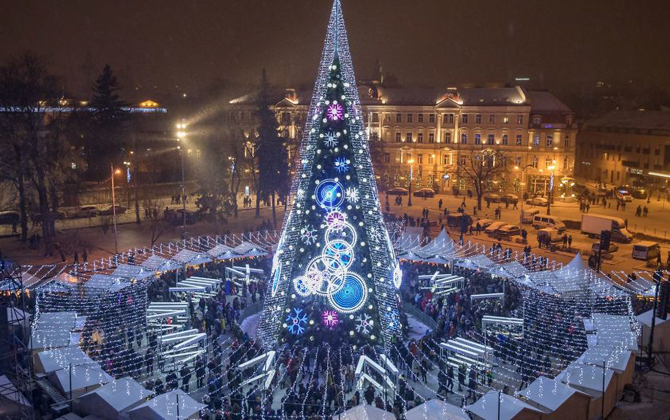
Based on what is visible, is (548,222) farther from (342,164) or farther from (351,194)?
(342,164)

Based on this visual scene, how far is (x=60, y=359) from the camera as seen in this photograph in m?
17.0

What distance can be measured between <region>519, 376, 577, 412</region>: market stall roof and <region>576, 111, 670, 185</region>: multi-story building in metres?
50.4

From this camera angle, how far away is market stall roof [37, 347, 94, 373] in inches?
656

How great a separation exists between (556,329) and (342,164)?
9.41 metres

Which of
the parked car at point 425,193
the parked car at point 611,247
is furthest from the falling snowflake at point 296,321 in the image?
the parked car at point 425,193

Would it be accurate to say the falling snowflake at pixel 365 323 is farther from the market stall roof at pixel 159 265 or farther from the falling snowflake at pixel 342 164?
the market stall roof at pixel 159 265

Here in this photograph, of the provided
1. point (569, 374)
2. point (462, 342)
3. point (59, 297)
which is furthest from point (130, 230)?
point (569, 374)

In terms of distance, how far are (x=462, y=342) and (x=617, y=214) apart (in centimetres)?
3264

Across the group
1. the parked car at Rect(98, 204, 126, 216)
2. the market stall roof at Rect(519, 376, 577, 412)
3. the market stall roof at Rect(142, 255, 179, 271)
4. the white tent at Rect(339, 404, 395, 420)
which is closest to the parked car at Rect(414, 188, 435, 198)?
the parked car at Rect(98, 204, 126, 216)

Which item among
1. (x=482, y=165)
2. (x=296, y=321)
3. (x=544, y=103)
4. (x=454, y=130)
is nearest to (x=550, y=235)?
(x=482, y=165)

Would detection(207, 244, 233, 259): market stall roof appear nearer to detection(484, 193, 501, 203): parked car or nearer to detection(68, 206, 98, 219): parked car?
detection(68, 206, 98, 219): parked car

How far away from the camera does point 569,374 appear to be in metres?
16.3

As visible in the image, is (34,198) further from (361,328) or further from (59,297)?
(361,328)

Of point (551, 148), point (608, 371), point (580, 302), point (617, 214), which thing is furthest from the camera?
point (551, 148)
